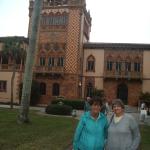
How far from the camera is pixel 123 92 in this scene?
4941 centimetres

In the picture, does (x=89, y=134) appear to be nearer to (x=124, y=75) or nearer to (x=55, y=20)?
(x=124, y=75)

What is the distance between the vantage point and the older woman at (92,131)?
6387 mm

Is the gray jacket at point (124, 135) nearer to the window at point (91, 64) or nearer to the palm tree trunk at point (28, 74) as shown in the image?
the palm tree trunk at point (28, 74)

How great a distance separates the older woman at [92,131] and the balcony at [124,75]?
42612 millimetres

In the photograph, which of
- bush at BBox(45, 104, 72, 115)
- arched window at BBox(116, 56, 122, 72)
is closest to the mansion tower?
arched window at BBox(116, 56, 122, 72)

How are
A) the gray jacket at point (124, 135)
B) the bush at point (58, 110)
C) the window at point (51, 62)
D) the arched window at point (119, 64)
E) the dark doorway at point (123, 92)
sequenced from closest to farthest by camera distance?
the gray jacket at point (124, 135), the bush at point (58, 110), the dark doorway at point (123, 92), the arched window at point (119, 64), the window at point (51, 62)

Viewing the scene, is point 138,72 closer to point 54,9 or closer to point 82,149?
point 54,9

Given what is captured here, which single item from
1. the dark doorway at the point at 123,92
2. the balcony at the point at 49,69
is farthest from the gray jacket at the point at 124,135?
the dark doorway at the point at 123,92

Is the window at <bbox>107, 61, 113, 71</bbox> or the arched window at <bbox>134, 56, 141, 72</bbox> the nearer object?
the arched window at <bbox>134, 56, 141, 72</bbox>

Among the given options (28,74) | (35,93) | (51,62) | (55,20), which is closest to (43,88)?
(35,93)

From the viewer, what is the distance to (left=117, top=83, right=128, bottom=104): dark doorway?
49125 millimetres

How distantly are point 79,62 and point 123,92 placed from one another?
6857 mm

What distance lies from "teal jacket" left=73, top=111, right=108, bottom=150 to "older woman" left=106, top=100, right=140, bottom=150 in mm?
141

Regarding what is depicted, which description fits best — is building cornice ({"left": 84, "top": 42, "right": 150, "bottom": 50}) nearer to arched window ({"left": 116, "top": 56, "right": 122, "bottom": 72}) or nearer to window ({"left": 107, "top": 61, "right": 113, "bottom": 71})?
arched window ({"left": 116, "top": 56, "right": 122, "bottom": 72})
